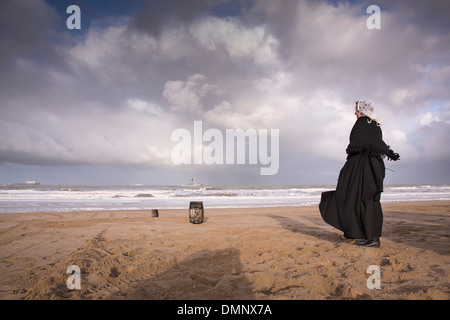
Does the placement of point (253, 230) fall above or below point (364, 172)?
below

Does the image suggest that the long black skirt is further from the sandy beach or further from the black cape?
the sandy beach

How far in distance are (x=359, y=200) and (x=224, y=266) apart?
262 cm

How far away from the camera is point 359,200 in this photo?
166 inches

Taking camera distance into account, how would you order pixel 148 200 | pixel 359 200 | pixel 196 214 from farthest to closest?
1. pixel 148 200
2. pixel 196 214
3. pixel 359 200

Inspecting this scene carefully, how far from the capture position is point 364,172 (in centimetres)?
426

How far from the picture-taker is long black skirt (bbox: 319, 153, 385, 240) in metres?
4.09

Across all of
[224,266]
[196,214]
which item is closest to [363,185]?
[224,266]

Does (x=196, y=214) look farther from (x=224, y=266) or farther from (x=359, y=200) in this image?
(x=359, y=200)

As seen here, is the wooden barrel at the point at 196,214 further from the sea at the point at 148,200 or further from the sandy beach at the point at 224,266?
the sea at the point at 148,200
